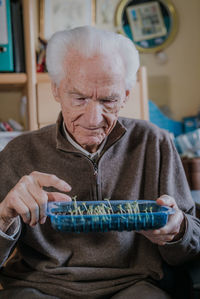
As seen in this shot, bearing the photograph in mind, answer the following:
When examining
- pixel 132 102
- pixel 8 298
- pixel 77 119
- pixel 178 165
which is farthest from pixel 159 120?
pixel 8 298

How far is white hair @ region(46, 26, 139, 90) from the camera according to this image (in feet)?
3.71

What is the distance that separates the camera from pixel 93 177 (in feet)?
3.98

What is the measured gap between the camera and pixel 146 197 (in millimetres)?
1246

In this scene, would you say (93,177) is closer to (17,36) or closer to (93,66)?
(93,66)

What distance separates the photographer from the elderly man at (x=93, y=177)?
1101 mm

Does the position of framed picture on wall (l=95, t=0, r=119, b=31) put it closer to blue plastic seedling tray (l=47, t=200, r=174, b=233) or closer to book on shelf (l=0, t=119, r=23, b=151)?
book on shelf (l=0, t=119, r=23, b=151)

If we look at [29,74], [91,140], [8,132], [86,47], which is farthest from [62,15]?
[91,140]

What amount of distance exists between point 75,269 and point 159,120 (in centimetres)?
161

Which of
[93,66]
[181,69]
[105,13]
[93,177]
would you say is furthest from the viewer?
[181,69]

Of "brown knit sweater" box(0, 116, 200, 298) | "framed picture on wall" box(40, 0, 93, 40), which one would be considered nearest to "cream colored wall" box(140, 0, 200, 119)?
"framed picture on wall" box(40, 0, 93, 40)

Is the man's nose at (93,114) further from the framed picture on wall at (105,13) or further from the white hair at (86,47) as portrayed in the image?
the framed picture on wall at (105,13)

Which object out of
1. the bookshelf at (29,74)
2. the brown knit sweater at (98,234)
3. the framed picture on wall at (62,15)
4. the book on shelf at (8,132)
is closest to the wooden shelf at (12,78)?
the bookshelf at (29,74)

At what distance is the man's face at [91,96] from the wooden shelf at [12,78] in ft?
2.93

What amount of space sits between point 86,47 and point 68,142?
12.3 inches
